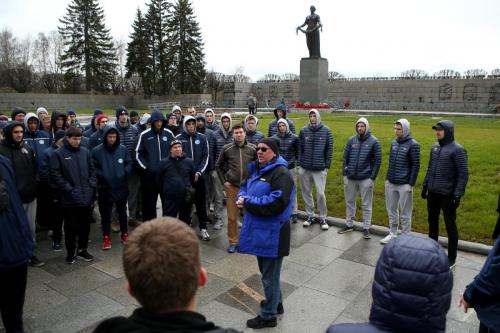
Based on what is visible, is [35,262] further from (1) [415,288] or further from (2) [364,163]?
(1) [415,288]

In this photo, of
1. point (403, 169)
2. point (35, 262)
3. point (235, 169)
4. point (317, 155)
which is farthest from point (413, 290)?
point (317, 155)

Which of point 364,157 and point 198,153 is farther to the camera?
point 198,153

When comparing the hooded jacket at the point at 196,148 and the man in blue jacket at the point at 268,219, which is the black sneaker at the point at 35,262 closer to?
the hooded jacket at the point at 196,148

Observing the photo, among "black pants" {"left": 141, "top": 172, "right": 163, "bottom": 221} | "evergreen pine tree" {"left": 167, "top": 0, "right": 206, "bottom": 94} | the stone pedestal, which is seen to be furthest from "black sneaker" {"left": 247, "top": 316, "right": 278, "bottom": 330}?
"evergreen pine tree" {"left": 167, "top": 0, "right": 206, "bottom": 94}

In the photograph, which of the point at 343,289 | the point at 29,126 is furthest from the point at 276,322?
the point at 29,126

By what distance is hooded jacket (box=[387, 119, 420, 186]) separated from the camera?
6570 mm

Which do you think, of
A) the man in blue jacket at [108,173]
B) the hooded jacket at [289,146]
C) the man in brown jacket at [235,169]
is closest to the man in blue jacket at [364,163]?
the hooded jacket at [289,146]

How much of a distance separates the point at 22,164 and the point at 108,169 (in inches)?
51.1

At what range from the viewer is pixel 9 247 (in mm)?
3668

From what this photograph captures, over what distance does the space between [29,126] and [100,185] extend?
1.84m

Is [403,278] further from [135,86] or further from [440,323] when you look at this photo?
[135,86]

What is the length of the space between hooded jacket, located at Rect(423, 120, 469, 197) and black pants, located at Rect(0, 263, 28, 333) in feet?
17.9

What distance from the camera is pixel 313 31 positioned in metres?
30.9

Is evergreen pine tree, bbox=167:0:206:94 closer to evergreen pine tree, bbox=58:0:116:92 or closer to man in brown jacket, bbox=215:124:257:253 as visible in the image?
evergreen pine tree, bbox=58:0:116:92
